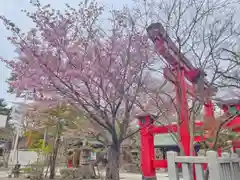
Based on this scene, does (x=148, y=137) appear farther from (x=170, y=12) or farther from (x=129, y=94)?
(x=170, y=12)

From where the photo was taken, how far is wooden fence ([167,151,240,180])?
3371 millimetres

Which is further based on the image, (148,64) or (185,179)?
(148,64)

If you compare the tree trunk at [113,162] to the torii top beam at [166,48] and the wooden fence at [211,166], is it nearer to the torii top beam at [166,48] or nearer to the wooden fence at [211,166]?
the torii top beam at [166,48]

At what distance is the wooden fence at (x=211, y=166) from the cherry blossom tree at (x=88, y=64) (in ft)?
8.76

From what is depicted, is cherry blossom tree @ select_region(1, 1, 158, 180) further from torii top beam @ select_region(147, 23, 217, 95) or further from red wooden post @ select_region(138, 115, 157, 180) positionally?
red wooden post @ select_region(138, 115, 157, 180)

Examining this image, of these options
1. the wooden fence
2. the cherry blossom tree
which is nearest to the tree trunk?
the cherry blossom tree

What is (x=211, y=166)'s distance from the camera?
338 cm

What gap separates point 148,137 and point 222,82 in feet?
14.8

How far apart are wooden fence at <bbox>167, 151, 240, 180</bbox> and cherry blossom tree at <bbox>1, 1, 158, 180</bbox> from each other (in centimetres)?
267

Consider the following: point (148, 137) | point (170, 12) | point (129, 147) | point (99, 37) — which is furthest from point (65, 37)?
point (129, 147)

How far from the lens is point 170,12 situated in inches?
214

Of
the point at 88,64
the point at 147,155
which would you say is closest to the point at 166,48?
the point at 88,64

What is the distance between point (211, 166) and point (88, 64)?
3756mm

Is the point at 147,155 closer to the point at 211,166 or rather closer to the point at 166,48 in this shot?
the point at 166,48
